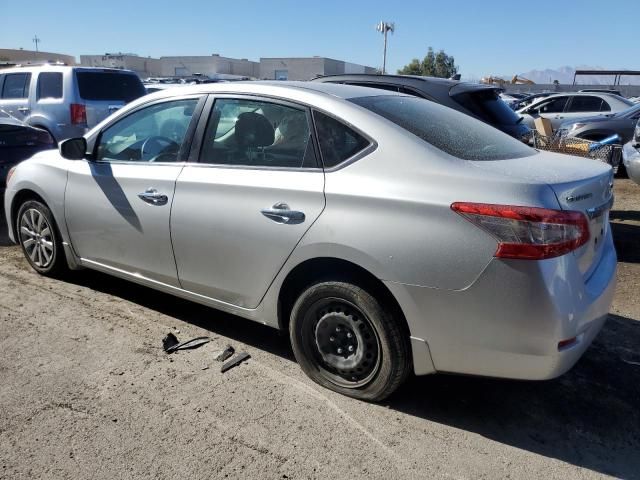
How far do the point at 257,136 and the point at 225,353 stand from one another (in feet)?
4.62

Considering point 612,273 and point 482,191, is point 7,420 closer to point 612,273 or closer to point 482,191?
point 482,191

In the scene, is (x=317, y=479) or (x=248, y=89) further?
(x=248, y=89)

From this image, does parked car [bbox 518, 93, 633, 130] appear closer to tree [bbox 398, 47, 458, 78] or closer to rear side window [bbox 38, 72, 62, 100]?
rear side window [bbox 38, 72, 62, 100]

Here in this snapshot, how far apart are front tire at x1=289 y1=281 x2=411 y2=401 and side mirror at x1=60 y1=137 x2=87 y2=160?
229 centimetres

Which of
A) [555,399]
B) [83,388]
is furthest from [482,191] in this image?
[83,388]

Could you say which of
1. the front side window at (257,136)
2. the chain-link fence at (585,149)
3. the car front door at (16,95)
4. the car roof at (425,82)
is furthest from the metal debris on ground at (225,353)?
the car front door at (16,95)

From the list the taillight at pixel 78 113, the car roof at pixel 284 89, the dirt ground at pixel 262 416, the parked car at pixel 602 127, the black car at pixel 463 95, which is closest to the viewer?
the dirt ground at pixel 262 416

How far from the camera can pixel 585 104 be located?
14117 mm

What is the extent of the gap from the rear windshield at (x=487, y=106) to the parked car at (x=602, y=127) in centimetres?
510

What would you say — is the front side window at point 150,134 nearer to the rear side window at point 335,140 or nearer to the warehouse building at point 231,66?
the rear side window at point 335,140

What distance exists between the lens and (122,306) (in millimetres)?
4430

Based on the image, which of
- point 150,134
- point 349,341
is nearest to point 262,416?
point 349,341

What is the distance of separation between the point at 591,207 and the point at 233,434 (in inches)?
82.9

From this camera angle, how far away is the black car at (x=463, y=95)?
6234mm
